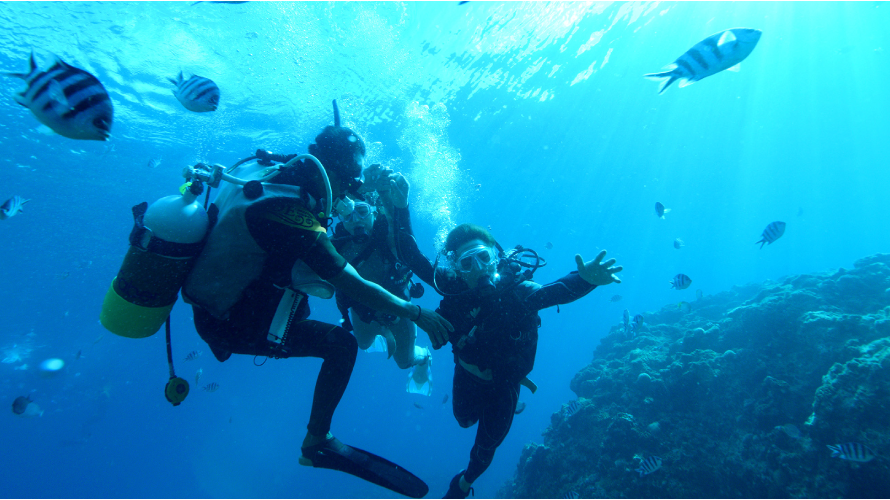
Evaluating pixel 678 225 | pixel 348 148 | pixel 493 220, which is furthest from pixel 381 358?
pixel 678 225

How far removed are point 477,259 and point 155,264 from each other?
Result: 323 cm

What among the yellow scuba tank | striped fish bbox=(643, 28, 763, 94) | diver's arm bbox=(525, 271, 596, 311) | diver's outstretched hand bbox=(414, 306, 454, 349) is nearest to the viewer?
the yellow scuba tank

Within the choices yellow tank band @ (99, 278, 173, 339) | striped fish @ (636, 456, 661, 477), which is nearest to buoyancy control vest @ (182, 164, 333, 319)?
yellow tank band @ (99, 278, 173, 339)

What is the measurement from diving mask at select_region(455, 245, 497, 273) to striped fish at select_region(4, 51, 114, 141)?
3.46 m

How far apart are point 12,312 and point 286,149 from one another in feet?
116

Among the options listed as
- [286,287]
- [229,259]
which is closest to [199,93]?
[229,259]

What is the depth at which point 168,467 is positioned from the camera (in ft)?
142

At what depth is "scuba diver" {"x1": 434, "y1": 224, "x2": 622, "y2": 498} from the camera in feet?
13.8

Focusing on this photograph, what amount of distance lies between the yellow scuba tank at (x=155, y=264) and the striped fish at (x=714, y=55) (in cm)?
428

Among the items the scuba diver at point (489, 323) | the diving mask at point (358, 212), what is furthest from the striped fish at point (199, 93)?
the scuba diver at point (489, 323)

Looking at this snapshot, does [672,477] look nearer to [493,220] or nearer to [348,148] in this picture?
[348,148]

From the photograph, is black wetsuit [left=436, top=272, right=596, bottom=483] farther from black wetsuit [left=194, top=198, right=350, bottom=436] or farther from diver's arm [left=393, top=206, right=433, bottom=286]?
black wetsuit [left=194, top=198, right=350, bottom=436]

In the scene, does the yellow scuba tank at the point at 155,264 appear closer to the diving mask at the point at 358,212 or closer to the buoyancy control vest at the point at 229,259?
the buoyancy control vest at the point at 229,259

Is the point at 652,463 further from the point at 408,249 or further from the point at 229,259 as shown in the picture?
the point at 229,259
